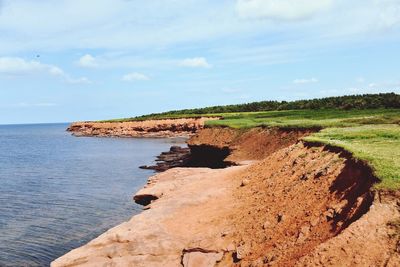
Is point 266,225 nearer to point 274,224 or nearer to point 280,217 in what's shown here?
point 274,224

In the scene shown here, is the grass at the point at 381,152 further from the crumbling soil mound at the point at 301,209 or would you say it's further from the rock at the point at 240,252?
the rock at the point at 240,252

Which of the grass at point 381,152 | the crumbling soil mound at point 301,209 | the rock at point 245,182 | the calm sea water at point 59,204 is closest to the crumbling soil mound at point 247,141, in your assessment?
the calm sea water at point 59,204

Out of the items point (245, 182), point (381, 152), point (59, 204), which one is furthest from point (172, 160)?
point (381, 152)

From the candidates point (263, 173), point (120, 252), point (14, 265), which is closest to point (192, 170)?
point (263, 173)

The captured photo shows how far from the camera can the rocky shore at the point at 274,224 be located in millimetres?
9695

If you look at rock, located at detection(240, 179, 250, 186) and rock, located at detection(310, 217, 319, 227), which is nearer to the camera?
rock, located at detection(310, 217, 319, 227)

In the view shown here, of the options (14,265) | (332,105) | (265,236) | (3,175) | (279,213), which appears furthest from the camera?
(332,105)

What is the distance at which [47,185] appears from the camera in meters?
37.7

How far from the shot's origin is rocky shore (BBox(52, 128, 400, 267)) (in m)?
Answer: 9.70

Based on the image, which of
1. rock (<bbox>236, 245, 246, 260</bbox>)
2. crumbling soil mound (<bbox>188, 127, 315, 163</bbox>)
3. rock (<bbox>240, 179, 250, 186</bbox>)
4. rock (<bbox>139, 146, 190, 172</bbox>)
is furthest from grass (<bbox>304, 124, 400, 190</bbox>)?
rock (<bbox>139, 146, 190, 172</bbox>)

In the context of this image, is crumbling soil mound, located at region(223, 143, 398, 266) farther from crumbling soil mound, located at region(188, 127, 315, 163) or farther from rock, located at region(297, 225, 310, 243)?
crumbling soil mound, located at region(188, 127, 315, 163)

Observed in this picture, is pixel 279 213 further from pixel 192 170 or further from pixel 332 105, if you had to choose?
pixel 332 105

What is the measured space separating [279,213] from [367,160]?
292 cm

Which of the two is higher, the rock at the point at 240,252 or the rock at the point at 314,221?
the rock at the point at 314,221
